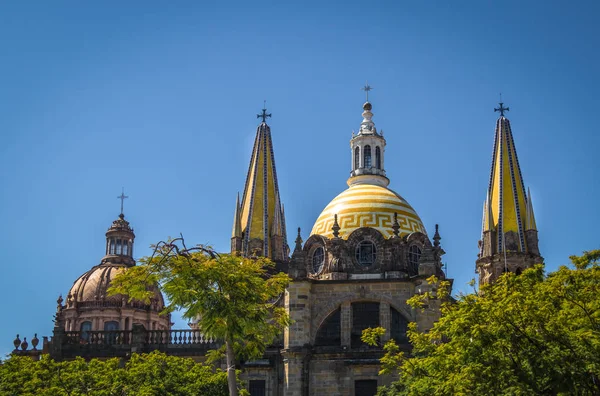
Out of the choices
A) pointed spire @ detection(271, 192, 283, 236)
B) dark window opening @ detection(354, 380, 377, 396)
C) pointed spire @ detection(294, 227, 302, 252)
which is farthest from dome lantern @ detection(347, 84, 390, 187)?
dark window opening @ detection(354, 380, 377, 396)

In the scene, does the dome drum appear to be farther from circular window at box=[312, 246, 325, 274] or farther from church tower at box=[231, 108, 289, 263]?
church tower at box=[231, 108, 289, 263]

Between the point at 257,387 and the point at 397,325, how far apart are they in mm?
7863

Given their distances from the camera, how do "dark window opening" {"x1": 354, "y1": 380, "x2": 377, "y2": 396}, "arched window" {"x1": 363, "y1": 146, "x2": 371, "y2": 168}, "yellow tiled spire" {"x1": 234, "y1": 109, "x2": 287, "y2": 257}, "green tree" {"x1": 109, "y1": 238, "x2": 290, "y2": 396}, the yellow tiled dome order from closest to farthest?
"green tree" {"x1": 109, "y1": 238, "x2": 290, "y2": 396} → "dark window opening" {"x1": 354, "y1": 380, "x2": 377, "y2": 396} → the yellow tiled dome → "yellow tiled spire" {"x1": 234, "y1": 109, "x2": 287, "y2": 257} → "arched window" {"x1": 363, "y1": 146, "x2": 371, "y2": 168}

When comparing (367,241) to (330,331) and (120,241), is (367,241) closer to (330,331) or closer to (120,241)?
(330,331)

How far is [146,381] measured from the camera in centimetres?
3972

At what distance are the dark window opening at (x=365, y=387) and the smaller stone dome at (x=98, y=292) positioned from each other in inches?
761

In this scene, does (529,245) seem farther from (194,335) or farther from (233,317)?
(233,317)

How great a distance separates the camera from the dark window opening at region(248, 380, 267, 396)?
167 feet

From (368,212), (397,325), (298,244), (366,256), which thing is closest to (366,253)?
(366,256)

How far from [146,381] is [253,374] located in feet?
40.3

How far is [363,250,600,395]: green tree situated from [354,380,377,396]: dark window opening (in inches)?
646

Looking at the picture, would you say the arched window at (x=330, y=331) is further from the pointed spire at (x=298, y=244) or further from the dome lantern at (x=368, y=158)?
the dome lantern at (x=368, y=158)

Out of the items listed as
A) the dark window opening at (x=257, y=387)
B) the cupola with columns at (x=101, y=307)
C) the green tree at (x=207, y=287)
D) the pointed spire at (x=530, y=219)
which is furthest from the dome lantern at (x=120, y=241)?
the green tree at (x=207, y=287)

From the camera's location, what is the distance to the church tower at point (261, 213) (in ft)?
187
